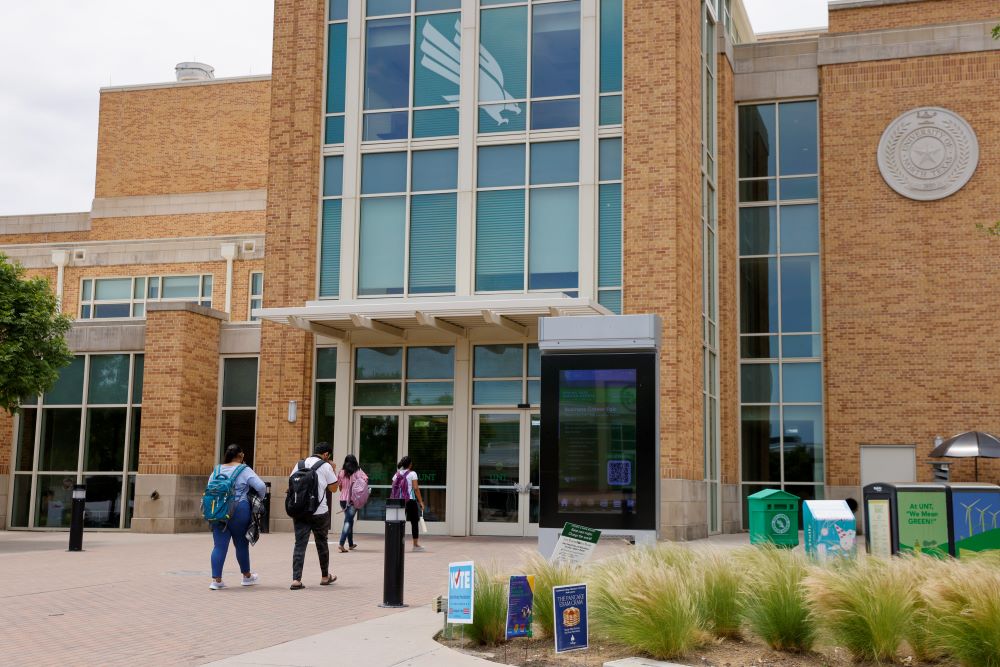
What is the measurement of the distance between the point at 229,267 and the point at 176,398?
10224 millimetres

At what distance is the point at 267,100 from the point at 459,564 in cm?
3439

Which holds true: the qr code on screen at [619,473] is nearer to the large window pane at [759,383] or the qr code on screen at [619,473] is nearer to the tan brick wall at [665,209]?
the tan brick wall at [665,209]

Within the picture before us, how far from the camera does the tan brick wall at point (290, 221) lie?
23672 mm

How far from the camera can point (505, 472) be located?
73.6 feet

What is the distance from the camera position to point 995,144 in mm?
26562

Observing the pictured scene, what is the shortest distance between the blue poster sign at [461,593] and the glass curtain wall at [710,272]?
16078 mm

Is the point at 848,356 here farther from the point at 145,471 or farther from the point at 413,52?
the point at 145,471

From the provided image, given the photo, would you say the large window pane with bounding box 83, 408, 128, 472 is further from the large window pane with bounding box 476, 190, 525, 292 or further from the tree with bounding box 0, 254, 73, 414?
the large window pane with bounding box 476, 190, 525, 292

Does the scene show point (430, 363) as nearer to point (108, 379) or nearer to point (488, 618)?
→ point (108, 379)

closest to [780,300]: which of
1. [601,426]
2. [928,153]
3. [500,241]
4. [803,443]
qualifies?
[803,443]

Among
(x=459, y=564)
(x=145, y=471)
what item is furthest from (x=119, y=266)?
(x=459, y=564)

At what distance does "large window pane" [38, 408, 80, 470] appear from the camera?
25.5 meters

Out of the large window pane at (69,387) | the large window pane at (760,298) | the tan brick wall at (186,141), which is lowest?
the large window pane at (69,387)

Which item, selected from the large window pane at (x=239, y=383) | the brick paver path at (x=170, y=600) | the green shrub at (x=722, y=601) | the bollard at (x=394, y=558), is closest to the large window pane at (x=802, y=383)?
the brick paver path at (x=170, y=600)
